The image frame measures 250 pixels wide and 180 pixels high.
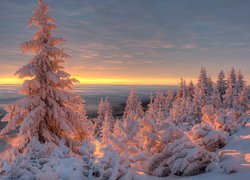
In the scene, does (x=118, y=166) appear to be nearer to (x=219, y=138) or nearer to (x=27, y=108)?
(x=219, y=138)

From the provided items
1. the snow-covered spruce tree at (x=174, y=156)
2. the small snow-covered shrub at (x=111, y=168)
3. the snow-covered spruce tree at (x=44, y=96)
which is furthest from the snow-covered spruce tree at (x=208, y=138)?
the snow-covered spruce tree at (x=44, y=96)

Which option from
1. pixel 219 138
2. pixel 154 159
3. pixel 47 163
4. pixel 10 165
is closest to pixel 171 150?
pixel 154 159

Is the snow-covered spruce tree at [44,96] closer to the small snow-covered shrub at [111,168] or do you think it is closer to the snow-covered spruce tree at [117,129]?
the snow-covered spruce tree at [117,129]

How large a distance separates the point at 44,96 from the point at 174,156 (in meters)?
8.94

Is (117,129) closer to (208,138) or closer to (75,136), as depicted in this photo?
(75,136)

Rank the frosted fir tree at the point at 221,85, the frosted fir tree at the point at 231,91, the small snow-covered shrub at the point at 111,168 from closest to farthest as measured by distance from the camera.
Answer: the small snow-covered shrub at the point at 111,168 < the frosted fir tree at the point at 231,91 < the frosted fir tree at the point at 221,85

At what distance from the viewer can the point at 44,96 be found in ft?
45.4

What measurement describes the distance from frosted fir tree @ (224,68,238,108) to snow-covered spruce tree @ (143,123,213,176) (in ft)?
159

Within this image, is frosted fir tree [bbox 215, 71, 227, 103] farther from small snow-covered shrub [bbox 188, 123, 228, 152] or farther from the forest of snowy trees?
small snow-covered shrub [bbox 188, 123, 228, 152]

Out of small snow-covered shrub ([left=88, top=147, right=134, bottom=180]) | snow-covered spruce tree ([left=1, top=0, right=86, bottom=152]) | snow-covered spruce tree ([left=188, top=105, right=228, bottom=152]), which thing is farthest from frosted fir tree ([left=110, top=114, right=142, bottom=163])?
snow-covered spruce tree ([left=1, top=0, right=86, bottom=152])

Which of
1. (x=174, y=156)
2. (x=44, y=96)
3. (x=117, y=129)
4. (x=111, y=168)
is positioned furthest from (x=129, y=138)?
(x=117, y=129)

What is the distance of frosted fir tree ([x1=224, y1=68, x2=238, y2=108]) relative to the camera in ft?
177

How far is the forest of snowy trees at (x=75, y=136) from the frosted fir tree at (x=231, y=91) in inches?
1574

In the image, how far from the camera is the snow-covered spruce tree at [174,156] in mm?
6621
